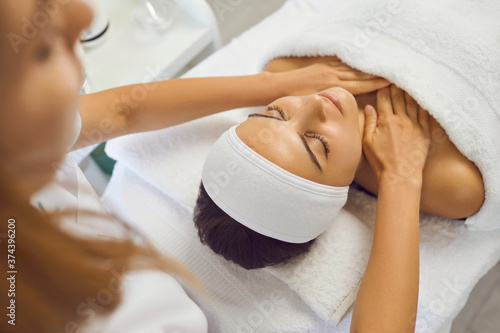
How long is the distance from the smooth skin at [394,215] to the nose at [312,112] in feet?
0.61

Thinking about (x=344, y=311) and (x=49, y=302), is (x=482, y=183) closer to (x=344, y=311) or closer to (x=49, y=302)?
(x=344, y=311)

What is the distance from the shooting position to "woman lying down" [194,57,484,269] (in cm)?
80

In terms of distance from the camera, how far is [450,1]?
40.2 inches

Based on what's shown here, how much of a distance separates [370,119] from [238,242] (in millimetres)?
479

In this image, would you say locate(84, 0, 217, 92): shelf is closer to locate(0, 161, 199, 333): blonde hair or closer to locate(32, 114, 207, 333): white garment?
locate(32, 114, 207, 333): white garment

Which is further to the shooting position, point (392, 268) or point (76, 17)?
point (392, 268)

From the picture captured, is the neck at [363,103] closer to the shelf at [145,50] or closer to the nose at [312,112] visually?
the nose at [312,112]

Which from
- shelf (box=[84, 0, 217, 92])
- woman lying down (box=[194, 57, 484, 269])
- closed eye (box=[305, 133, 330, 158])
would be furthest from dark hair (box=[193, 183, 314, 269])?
shelf (box=[84, 0, 217, 92])

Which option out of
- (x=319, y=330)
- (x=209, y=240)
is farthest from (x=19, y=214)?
(x=319, y=330)

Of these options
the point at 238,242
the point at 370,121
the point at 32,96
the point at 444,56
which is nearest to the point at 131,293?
the point at 238,242

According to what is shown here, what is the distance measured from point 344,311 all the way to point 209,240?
362mm

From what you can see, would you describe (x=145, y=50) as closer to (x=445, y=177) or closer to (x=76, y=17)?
(x=76, y=17)

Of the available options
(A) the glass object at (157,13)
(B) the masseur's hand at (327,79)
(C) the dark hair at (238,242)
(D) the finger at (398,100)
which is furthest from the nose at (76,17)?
(A) the glass object at (157,13)

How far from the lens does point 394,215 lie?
861mm
